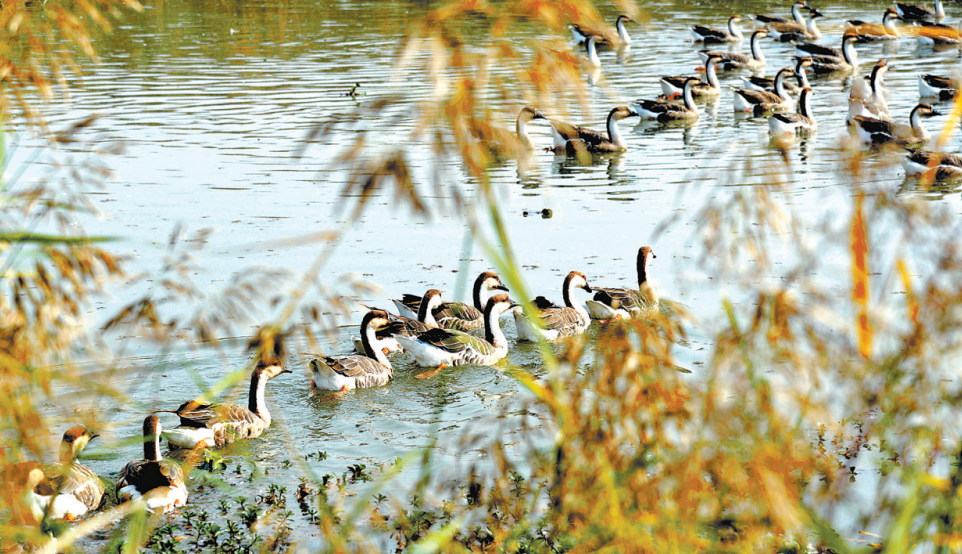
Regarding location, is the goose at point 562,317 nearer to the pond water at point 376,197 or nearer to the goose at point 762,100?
the pond water at point 376,197

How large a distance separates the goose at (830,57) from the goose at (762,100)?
5234 mm

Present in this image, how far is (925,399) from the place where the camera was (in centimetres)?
288

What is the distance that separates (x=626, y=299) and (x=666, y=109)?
481 inches

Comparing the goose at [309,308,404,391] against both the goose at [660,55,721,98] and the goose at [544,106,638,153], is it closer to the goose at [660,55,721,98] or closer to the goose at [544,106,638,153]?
the goose at [544,106,638,153]

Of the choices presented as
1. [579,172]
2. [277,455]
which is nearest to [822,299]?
[277,455]

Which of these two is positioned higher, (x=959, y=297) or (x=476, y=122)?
(x=476, y=122)

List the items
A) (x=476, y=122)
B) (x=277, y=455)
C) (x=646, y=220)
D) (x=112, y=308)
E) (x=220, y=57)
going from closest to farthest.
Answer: (x=476, y=122), (x=277, y=455), (x=112, y=308), (x=646, y=220), (x=220, y=57)

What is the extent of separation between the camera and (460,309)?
427 inches

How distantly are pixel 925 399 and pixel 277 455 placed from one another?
235 inches

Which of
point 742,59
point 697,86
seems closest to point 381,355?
point 697,86

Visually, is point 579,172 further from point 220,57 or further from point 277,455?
point 220,57

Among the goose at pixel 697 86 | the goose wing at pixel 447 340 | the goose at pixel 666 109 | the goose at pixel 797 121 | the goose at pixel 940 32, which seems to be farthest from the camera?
the goose at pixel 697 86

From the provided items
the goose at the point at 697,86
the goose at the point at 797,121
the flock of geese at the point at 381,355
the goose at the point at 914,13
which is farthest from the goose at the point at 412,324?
the goose at the point at 914,13

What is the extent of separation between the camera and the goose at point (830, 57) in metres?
28.4
